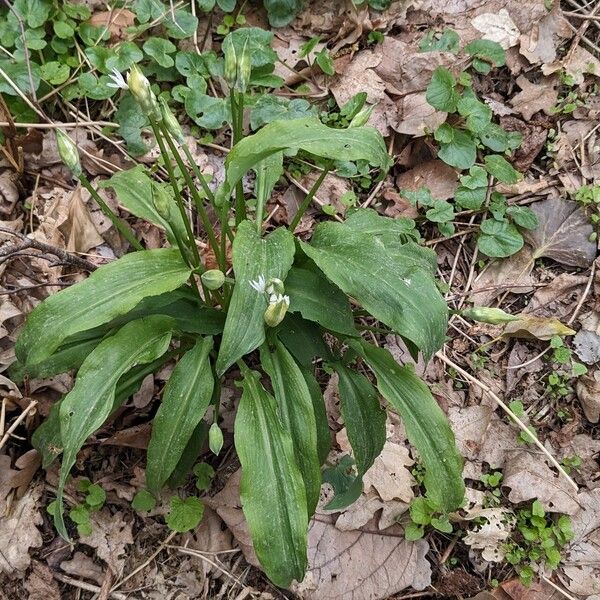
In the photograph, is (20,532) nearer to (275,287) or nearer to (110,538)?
(110,538)

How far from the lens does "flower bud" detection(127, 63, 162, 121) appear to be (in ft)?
5.39

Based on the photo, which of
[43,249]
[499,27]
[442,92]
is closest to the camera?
[43,249]

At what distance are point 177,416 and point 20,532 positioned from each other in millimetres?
808

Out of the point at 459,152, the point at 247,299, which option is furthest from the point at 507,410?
the point at 247,299

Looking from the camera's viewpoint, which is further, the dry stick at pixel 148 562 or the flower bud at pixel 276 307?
the dry stick at pixel 148 562

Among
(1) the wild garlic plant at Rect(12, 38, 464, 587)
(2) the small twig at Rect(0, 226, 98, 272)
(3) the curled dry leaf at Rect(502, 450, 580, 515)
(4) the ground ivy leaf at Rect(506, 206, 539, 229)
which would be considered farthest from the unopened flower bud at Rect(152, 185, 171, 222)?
(4) the ground ivy leaf at Rect(506, 206, 539, 229)

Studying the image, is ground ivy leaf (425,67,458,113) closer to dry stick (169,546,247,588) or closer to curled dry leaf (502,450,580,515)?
curled dry leaf (502,450,580,515)

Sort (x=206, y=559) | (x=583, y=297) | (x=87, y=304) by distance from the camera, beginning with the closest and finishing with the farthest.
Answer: (x=87, y=304) → (x=206, y=559) → (x=583, y=297)

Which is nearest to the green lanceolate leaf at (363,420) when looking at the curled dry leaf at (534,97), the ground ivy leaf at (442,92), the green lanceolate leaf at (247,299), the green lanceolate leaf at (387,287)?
the green lanceolate leaf at (387,287)

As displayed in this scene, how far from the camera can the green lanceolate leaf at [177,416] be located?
195 centimetres

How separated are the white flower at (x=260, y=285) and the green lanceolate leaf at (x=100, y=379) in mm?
382

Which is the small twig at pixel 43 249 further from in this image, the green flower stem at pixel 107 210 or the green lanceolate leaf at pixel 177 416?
the green lanceolate leaf at pixel 177 416

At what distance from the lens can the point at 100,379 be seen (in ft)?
5.95

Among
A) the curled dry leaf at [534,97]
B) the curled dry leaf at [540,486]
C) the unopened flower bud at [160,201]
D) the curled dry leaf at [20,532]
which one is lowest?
the curled dry leaf at [540,486]
